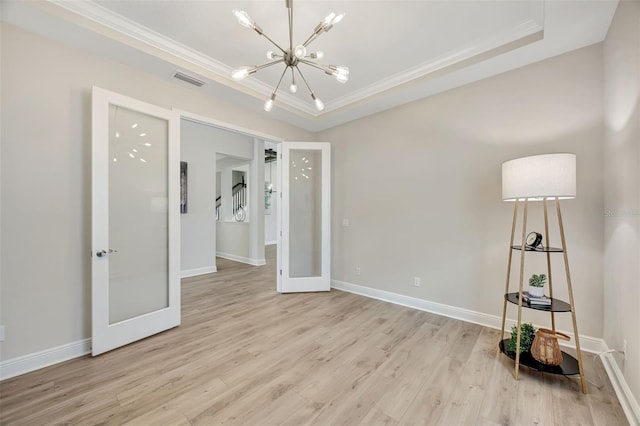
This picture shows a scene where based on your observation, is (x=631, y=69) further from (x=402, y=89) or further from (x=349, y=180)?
(x=349, y=180)

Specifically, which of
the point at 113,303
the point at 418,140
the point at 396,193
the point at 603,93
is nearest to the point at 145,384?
the point at 113,303

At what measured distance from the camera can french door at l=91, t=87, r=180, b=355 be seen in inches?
92.7

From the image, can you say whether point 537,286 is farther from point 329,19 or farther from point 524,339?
point 329,19

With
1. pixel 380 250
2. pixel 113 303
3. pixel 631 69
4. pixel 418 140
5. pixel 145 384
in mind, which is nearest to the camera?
pixel 631 69

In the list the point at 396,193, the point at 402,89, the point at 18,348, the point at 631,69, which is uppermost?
the point at 402,89

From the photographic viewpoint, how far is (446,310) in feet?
10.5

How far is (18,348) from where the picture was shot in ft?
6.76

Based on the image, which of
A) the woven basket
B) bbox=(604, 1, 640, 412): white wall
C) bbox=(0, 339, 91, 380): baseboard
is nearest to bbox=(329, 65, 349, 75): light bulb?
bbox=(604, 1, 640, 412): white wall

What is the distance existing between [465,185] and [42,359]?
14.9 ft

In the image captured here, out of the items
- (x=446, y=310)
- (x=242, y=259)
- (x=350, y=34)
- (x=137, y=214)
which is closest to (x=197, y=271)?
(x=242, y=259)

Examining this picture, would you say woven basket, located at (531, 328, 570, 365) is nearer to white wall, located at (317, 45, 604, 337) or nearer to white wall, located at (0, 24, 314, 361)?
white wall, located at (317, 45, 604, 337)

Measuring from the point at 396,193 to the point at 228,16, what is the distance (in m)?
2.81

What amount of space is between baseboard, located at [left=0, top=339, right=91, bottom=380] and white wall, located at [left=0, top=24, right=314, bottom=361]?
0.04 meters

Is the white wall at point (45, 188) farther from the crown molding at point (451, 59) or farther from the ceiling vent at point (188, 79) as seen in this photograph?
the crown molding at point (451, 59)
